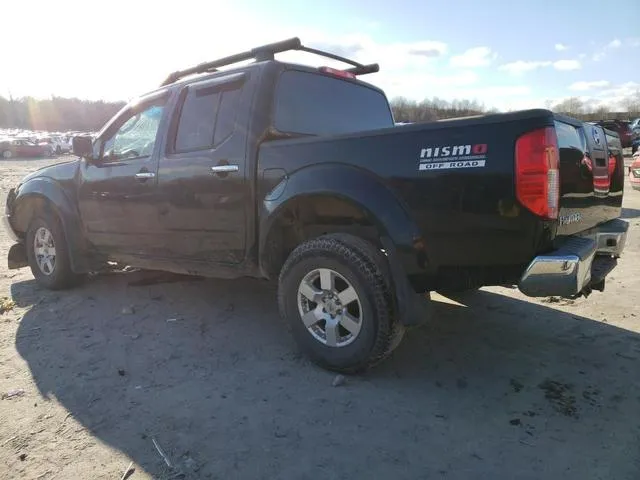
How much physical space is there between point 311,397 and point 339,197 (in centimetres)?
124

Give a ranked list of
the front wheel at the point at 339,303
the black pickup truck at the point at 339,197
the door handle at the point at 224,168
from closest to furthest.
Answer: the black pickup truck at the point at 339,197 → the front wheel at the point at 339,303 → the door handle at the point at 224,168

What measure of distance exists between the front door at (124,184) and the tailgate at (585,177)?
124 inches

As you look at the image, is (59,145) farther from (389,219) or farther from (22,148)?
(389,219)

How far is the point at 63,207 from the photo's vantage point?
5.22 m

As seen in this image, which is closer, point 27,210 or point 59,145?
point 27,210

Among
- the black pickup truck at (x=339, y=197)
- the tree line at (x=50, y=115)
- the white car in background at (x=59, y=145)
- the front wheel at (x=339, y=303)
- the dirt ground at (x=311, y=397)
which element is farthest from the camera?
the tree line at (x=50, y=115)

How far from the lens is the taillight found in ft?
8.48

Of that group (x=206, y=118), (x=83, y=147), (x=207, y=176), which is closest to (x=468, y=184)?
(x=207, y=176)

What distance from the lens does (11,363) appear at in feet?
12.0

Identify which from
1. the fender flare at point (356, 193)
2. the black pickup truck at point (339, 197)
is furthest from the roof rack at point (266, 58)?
the fender flare at point (356, 193)

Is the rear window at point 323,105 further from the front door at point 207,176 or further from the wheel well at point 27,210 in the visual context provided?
the wheel well at point 27,210

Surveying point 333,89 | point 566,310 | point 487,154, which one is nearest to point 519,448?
point 487,154

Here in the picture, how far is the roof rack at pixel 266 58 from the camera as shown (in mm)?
3951

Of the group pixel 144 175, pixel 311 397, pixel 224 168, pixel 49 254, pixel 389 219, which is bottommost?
pixel 311 397
